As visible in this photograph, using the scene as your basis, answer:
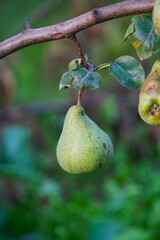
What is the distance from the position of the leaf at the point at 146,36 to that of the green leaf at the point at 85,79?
0.09 m

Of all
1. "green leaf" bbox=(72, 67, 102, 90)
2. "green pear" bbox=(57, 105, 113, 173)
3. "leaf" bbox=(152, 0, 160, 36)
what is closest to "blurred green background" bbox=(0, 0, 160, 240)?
"green pear" bbox=(57, 105, 113, 173)

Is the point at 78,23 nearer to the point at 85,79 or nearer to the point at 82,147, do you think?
the point at 85,79

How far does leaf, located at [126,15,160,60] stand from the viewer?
1404mm

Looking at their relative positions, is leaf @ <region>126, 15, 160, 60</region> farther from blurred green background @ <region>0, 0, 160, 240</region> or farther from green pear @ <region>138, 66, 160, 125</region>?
blurred green background @ <region>0, 0, 160, 240</region>

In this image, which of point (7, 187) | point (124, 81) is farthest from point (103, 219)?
point (124, 81)

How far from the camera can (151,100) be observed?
Result: 1307 mm

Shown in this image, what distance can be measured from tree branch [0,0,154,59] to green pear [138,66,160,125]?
4.5 inches

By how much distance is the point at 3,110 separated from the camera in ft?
12.5

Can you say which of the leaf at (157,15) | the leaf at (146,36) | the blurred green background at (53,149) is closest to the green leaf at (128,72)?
the leaf at (146,36)

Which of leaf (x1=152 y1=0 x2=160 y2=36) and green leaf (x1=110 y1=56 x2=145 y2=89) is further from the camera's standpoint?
green leaf (x1=110 y1=56 x2=145 y2=89)

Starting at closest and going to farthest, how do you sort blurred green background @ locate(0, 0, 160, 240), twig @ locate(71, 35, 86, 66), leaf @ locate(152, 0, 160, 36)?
leaf @ locate(152, 0, 160, 36), twig @ locate(71, 35, 86, 66), blurred green background @ locate(0, 0, 160, 240)

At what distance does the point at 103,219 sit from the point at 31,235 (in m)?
0.36

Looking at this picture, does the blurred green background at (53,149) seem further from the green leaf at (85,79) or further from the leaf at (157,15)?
the leaf at (157,15)

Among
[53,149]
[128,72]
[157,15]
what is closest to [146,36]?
[128,72]
